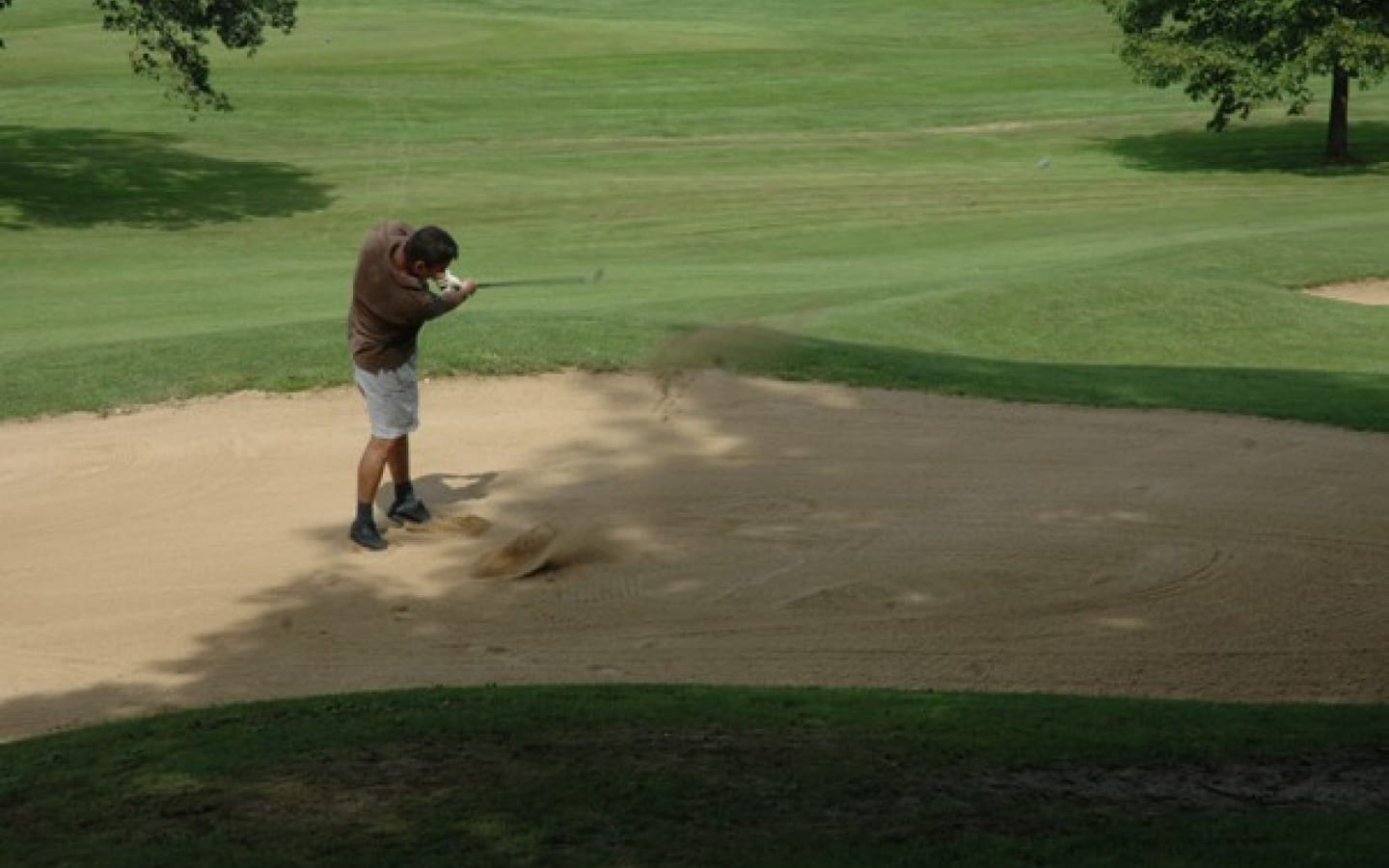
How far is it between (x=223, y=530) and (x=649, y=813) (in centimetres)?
695

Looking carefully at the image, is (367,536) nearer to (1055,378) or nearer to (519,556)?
(519,556)

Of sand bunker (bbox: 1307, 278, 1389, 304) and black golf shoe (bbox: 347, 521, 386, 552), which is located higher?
black golf shoe (bbox: 347, 521, 386, 552)

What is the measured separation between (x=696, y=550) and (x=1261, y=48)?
30.3 metres

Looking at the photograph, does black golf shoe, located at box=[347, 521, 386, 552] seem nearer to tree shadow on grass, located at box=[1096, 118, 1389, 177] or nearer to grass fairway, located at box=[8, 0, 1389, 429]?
grass fairway, located at box=[8, 0, 1389, 429]

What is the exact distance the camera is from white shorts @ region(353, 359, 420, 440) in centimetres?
1297

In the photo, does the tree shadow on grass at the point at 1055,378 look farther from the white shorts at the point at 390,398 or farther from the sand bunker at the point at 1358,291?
the sand bunker at the point at 1358,291

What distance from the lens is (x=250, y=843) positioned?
21.7ft

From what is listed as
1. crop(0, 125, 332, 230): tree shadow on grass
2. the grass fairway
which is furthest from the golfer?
crop(0, 125, 332, 230): tree shadow on grass

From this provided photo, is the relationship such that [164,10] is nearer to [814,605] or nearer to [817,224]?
[817,224]

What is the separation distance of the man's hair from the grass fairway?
4216 mm

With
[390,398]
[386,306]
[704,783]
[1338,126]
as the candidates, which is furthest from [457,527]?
[1338,126]

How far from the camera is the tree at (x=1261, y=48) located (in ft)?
126

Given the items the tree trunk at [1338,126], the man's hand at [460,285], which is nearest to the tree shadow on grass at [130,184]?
the tree trunk at [1338,126]

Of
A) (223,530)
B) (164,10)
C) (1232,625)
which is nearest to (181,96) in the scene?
(164,10)
